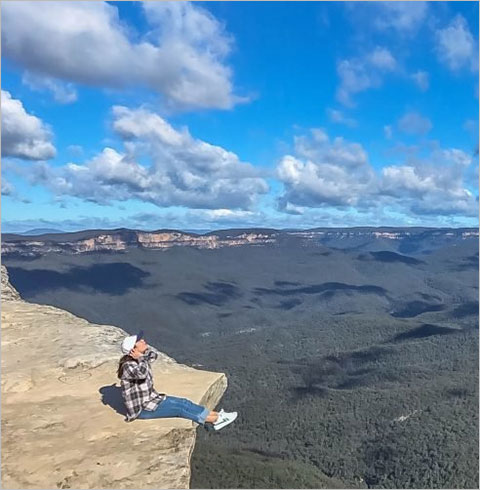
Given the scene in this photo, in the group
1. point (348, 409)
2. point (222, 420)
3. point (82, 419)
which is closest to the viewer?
point (82, 419)

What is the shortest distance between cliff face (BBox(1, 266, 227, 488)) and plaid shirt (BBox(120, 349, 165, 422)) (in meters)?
0.22

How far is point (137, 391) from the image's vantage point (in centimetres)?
802

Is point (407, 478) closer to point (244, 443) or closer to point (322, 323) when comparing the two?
point (244, 443)

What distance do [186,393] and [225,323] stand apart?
192309 mm

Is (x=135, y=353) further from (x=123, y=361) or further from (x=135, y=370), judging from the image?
(x=135, y=370)

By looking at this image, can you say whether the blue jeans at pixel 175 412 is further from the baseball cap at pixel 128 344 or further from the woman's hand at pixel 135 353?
the baseball cap at pixel 128 344

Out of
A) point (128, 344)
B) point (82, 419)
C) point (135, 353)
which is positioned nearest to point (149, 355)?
point (135, 353)

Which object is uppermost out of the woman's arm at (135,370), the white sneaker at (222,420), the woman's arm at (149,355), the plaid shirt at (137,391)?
the woman's arm at (149,355)

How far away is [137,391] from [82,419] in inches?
37.4

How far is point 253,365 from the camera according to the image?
377ft

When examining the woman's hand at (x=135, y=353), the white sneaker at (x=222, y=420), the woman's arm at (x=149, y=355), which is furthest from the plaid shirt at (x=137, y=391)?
the white sneaker at (x=222, y=420)

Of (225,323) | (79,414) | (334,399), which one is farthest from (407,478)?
(225,323)

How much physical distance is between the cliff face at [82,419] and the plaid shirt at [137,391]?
0.22 m

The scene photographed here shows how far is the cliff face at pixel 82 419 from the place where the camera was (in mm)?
6773
